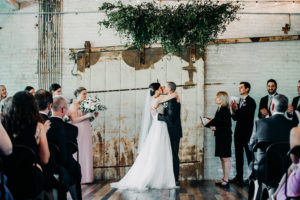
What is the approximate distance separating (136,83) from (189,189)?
2324 mm

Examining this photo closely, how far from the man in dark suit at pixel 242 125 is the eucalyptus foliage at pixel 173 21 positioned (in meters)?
1.22

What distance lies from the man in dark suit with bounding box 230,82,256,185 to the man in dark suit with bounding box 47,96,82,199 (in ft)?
11.4

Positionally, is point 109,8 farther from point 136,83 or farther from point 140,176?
point 140,176

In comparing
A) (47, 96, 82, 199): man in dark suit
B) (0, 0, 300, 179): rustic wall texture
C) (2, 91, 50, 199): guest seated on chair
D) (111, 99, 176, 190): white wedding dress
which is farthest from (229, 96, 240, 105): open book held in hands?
(2, 91, 50, 199): guest seated on chair

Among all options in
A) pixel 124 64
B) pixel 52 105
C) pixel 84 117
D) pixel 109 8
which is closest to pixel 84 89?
pixel 84 117

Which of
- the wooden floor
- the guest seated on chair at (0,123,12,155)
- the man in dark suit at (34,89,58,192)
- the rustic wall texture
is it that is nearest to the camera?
the guest seated on chair at (0,123,12,155)

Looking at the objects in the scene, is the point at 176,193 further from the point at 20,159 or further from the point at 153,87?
the point at 20,159

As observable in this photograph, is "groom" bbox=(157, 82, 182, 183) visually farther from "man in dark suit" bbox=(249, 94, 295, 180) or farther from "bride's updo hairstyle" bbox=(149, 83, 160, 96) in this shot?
"man in dark suit" bbox=(249, 94, 295, 180)

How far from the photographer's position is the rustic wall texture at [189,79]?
292 inches

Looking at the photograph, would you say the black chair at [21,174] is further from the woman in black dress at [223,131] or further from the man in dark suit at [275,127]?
the woman in black dress at [223,131]

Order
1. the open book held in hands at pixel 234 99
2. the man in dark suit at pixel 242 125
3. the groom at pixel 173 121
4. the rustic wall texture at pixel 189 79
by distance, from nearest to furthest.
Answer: the groom at pixel 173 121
the man in dark suit at pixel 242 125
the open book held in hands at pixel 234 99
the rustic wall texture at pixel 189 79

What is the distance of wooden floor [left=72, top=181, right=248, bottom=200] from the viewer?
5566mm

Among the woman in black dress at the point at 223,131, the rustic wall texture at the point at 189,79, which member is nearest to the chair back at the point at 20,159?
the woman in black dress at the point at 223,131

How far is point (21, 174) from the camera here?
311cm
